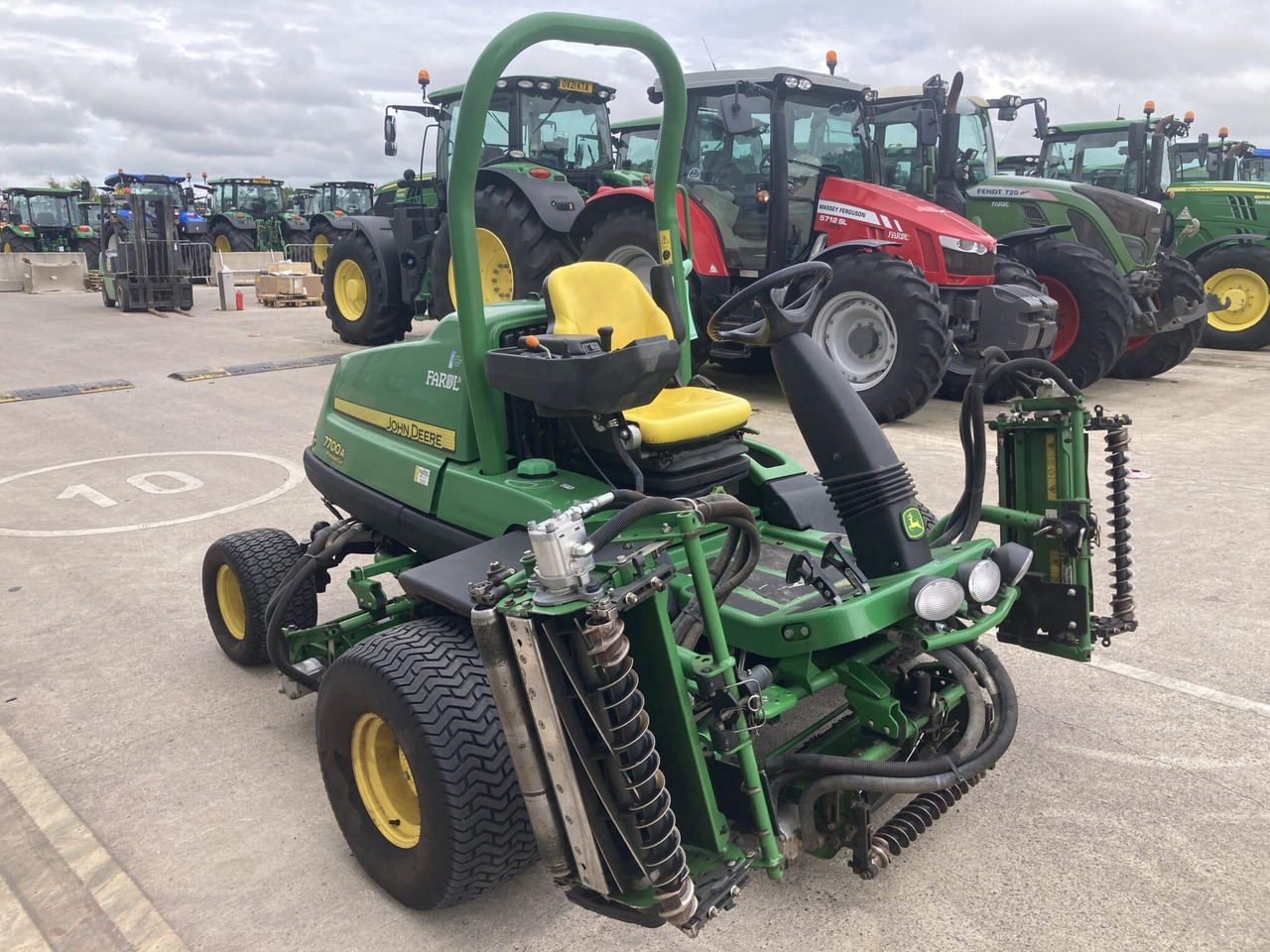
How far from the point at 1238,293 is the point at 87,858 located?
44.7 feet

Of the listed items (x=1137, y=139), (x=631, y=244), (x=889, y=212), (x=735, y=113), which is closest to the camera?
(x=735, y=113)

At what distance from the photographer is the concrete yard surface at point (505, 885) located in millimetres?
2324

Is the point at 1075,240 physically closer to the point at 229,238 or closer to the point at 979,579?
the point at 979,579

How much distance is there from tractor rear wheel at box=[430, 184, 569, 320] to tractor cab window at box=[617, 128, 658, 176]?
2358 millimetres

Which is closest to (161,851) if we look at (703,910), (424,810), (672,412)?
(424,810)

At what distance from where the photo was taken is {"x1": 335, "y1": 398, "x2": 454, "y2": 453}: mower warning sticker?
329cm

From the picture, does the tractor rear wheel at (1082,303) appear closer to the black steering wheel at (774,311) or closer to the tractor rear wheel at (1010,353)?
the tractor rear wheel at (1010,353)

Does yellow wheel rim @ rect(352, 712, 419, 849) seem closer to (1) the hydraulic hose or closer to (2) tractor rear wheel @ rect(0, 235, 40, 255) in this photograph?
(1) the hydraulic hose

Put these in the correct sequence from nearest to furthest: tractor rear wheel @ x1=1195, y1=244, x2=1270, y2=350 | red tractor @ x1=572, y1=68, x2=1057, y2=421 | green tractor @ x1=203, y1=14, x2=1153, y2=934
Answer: green tractor @ x1=203, y1=14, x2=1153, y2=934
red tractor @ x1=572, y1=68, x2=1057, y2=421
tractor rear wheel @ x1=1195, y1=244, x2=1270, y2=350

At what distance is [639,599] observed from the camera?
1.95 m

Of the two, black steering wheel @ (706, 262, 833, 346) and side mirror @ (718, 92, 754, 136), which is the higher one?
side mirror @ (718, 92, 754, 136)

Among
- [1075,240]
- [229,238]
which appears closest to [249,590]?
[1075,240]

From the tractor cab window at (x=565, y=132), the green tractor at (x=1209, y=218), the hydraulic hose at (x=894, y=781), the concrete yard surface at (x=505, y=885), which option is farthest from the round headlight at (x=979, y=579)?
the green tractor at (x=1209, y=218)

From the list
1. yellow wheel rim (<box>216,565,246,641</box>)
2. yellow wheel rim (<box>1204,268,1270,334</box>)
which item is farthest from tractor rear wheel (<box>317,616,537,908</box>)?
yellow wheel rim (<box>1204,268,1270,334</box>)
